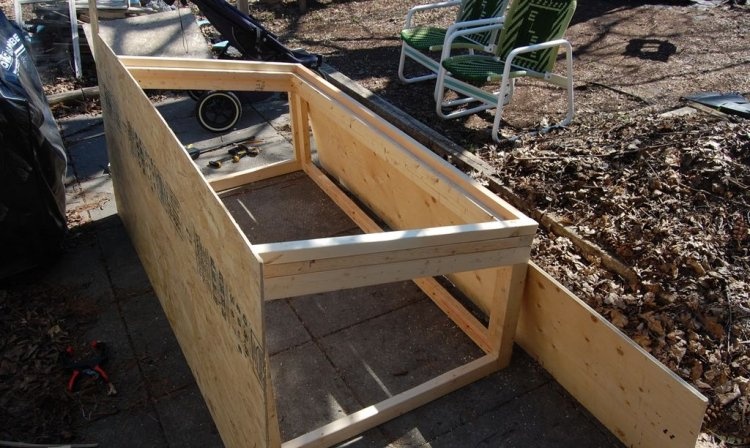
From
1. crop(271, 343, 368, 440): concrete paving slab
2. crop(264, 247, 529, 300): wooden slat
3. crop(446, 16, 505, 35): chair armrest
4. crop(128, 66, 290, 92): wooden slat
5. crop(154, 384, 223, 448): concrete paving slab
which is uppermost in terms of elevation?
crop(128, 66, 290, 92): wooden slat

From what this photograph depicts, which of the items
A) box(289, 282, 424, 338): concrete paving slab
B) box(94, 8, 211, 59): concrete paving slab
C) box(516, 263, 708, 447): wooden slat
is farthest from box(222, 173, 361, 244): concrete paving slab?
box(94, 8, 211, 59): concrete paving slab

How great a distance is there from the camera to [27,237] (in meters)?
3.75

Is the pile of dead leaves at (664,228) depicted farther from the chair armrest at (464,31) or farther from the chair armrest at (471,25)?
the chair armrest at (471,25)

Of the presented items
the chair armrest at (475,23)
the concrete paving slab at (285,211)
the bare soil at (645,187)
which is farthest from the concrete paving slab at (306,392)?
the chair armrest at (475,23)

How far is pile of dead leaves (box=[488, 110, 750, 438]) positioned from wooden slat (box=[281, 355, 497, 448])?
2.51 feet

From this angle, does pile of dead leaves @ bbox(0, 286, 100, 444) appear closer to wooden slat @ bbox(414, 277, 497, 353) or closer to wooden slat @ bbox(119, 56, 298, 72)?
wooden slat @ bbox(119, 56, 298, 72)

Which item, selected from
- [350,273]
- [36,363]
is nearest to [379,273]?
[350,273]

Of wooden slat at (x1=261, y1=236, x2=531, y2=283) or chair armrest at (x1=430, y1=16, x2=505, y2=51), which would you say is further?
chair armrest at (x1=430, y1=16, x2=505, y2=51)

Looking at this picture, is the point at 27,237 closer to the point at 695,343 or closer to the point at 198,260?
the point at 198,260

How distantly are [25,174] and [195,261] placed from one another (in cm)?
165

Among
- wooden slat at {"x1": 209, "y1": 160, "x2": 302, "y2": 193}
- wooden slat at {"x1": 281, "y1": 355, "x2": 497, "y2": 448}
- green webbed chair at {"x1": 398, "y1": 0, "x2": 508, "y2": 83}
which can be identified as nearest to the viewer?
wooden slat at {"x1": 281, "y1": 355, "x2": 497, "y2": 448}

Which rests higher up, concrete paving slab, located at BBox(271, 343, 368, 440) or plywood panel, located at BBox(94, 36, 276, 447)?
plywood panel, located at BBox(94, 36, 276, 447)

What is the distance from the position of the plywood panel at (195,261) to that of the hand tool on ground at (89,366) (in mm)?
→ 387

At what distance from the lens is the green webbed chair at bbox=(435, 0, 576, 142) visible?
512 cm
